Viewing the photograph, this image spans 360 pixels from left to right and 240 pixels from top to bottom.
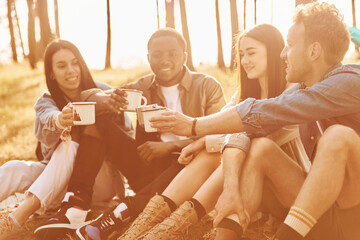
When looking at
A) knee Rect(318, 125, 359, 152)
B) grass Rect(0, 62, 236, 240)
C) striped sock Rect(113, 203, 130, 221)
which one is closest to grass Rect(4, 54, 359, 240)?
grass Rect(0, 62, 236, 240)

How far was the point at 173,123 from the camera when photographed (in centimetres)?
255

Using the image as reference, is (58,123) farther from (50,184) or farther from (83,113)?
(50,184)

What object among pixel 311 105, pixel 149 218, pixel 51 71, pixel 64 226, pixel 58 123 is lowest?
pixel 64 226

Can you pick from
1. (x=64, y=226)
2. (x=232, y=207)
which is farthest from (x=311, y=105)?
(x=64, y=226)

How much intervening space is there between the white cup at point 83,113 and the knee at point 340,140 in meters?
1.63

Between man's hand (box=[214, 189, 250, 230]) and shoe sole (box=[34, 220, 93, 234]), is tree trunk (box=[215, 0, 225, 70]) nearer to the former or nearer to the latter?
shoe sole (box=[34, 220, 93, 234])

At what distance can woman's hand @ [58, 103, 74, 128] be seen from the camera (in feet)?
10.3

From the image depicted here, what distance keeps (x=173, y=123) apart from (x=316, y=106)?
2.64 ft

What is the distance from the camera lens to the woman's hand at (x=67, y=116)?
313cm

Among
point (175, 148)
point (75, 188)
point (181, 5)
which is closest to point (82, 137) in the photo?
point (75, 188)

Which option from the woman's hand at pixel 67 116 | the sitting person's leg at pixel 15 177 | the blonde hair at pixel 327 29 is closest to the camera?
the blonde hair at pixel 327 29

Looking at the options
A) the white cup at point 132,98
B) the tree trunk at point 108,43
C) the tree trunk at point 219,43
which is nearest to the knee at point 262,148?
the white cup at point 132,98

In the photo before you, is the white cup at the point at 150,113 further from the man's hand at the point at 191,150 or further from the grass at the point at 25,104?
Result: the grass at the point at 25,104

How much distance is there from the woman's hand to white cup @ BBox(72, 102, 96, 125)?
10 cm
